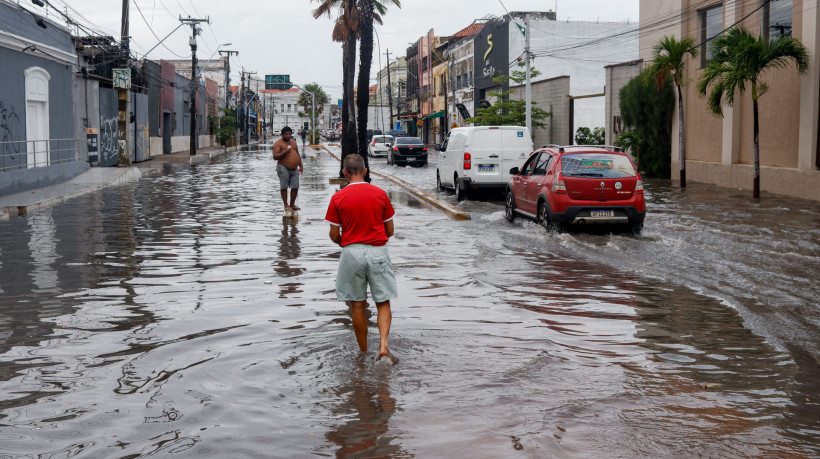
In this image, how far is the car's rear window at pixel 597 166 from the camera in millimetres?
14539

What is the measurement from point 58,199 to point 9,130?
497 centimetres

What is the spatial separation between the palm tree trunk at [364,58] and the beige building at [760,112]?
1046cm

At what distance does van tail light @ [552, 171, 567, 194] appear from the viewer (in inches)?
573

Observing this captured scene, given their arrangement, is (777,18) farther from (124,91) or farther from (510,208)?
(124,91)

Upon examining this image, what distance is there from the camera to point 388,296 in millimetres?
6879

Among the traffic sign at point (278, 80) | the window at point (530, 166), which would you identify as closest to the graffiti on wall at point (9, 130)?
the window at point (530, 166)

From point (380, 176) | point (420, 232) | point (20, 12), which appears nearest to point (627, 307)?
point (420, 232)

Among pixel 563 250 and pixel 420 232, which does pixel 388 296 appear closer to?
pixel 563 250

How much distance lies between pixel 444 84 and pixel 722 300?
2918 inches

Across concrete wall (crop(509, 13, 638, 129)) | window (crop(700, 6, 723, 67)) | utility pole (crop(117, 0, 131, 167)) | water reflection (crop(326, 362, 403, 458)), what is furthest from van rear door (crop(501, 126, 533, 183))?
concrete wall (crop(509, 13, 638, 129))

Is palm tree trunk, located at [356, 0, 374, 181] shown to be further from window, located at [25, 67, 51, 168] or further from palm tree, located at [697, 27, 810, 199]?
palm tree, located at [697, 27, 810, 199]

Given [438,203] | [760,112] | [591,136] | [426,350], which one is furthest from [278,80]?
[426,350]

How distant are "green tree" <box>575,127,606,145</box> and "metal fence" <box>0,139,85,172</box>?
2189 centimetres

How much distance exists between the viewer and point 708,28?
28.6 meters
